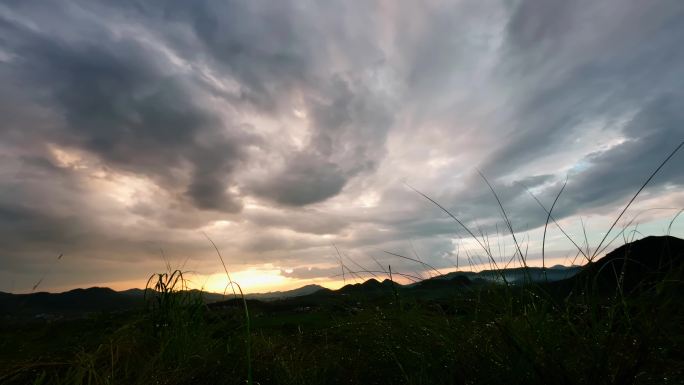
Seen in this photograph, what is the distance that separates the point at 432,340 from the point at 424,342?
79 millimetres

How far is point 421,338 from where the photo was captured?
334 cm

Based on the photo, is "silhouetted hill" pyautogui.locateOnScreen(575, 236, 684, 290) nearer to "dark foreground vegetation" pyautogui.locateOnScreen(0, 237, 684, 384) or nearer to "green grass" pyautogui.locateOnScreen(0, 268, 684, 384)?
"dark foreground vegetation" pyautogui.locateOnScreen(0, 237, 684, 384)

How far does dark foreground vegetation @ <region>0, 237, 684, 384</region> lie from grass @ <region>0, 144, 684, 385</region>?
1cm

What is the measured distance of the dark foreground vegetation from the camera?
212 centimetres

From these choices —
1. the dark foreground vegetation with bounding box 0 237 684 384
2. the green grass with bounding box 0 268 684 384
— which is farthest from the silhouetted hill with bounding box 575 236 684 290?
the green grass with bounding box 0 268 684 384

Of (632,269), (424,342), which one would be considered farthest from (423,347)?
(632,269)

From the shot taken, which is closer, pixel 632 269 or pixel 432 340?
pixel 632 269

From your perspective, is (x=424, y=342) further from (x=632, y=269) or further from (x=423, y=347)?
(x=632, y=269)

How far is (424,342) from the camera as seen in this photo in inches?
128

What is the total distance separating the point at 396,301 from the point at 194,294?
3.32 metres

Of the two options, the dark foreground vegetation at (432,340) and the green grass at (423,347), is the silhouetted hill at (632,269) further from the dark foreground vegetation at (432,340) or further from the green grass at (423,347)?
the green grass at (423,347)

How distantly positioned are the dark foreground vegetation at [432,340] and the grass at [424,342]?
0.04ft

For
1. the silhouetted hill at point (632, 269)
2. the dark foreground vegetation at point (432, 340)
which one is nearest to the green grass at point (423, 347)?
the dark foreground vegetation at point (432, 340)

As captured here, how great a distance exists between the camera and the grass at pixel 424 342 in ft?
6.90
